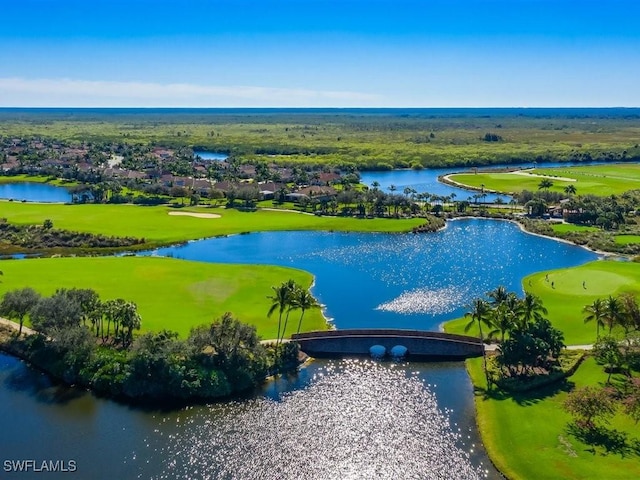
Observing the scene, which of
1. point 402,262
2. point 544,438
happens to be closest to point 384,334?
point 544,438

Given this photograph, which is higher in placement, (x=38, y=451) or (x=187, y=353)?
(x=187, y=353)

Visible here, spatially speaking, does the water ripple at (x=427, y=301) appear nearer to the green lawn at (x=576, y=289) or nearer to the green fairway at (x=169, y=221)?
the green lawn at (x=576, y=289)

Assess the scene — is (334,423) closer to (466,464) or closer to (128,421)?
(466,464)

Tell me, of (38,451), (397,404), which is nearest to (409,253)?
(397,404)

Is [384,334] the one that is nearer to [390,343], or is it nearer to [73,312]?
[390,343]

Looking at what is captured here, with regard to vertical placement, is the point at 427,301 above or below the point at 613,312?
below

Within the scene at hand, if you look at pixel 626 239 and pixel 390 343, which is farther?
pixel 626 239

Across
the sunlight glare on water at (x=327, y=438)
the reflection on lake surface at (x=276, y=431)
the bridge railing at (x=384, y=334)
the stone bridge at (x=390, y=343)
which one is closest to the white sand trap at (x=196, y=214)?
the bridge railing at (x=384, y=334)
